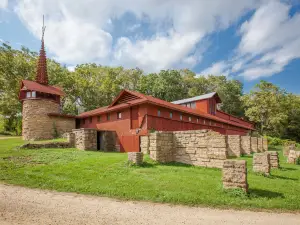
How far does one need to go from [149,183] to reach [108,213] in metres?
2.62

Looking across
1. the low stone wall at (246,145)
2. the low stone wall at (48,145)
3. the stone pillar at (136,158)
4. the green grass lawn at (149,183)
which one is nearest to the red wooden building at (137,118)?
the low stone wall at (48,145)

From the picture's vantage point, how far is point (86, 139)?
18438mm

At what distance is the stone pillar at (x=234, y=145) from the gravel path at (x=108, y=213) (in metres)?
13.8

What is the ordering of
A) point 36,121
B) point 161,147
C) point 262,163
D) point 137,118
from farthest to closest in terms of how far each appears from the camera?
point 36,121 < point 137,118 < point 161,147 < point 262,163

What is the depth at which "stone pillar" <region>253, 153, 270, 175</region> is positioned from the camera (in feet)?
33.1

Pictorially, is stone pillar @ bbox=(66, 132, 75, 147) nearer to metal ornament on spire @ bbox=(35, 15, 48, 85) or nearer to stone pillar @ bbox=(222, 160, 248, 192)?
metal ornament on spire @ bbox=(35, 15, 48, 85)

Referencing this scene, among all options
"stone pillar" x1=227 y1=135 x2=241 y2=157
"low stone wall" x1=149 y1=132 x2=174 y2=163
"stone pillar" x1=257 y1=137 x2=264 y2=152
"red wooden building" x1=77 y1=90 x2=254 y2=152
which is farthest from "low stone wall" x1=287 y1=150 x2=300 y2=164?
"red wooden building" x1=77 y1=90 x2=254 y2=152

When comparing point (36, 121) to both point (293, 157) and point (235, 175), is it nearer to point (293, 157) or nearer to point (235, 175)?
point (235, 175)

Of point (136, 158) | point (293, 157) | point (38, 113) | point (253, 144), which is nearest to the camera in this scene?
point (136, 158)

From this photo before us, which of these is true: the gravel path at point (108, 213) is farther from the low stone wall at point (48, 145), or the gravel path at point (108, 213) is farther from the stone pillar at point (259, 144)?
the stone pillar at point (259, 144)

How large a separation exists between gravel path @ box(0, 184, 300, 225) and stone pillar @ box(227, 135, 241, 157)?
1379 centimetres

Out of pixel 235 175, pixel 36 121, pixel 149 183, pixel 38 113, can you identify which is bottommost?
pixel 149 183

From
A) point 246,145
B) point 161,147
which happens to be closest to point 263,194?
point 161,147

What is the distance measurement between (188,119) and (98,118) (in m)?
11.4
